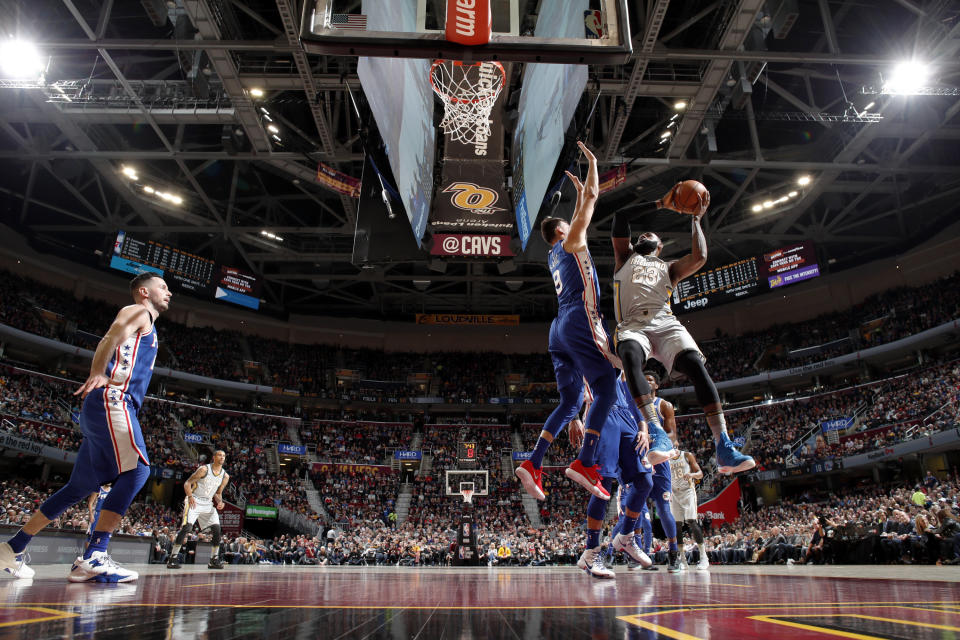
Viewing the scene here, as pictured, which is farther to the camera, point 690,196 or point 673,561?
point 673,561

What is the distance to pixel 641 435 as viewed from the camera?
4.79 m

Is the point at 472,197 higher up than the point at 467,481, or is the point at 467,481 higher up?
the point at 472,197

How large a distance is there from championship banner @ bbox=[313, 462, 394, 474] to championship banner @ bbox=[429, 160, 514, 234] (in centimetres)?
2123

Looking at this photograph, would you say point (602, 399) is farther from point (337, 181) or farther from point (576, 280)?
point (337, 181)

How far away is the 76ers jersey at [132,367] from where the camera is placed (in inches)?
169

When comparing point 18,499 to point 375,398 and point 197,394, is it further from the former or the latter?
point 375,398

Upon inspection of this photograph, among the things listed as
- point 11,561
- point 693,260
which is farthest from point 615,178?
point 11,561

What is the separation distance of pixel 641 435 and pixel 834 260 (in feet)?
92.0

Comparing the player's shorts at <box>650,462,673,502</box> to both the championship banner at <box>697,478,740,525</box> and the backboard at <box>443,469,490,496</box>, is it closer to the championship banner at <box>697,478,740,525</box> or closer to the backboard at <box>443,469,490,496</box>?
the backboard at <box>443,469,490,496</box>

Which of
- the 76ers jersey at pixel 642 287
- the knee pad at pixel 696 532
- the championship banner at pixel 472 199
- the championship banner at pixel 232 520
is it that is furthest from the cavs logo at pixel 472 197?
the championship banner at pixel 232 520

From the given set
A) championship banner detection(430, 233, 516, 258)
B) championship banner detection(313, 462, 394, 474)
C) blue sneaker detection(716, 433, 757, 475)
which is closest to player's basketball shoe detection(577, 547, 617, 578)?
blue sneaker detection(716, 433, 757, 475)

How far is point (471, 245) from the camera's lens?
1338 cm

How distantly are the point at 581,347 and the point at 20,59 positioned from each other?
51.3ft

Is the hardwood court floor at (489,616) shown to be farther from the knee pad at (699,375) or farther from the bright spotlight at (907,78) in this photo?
the bright spotlight at (907,78)
